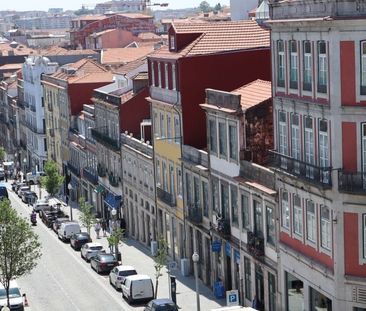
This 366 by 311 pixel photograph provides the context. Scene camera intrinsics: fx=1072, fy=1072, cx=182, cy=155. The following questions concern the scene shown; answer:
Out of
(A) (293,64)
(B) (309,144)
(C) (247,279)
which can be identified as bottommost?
(C) (247,279)

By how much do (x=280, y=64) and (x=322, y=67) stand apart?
432cm

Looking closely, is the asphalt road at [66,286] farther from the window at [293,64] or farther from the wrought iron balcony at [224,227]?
the window at [293,64]

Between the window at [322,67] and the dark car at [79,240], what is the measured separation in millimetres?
36449

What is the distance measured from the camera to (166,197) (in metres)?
65.5

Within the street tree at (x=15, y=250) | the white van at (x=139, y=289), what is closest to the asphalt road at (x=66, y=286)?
the white van at (x=139, y=289)

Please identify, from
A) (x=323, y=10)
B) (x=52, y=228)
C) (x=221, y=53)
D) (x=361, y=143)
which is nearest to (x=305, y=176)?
(x=361, y=143)

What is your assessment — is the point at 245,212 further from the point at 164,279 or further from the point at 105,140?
the point at 105,140

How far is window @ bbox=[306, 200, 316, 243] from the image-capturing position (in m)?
42.3

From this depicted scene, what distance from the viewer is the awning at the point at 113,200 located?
264 ft

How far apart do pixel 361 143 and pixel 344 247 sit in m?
3.97

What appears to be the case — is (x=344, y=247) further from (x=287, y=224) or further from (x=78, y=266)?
(x=78, y=266)

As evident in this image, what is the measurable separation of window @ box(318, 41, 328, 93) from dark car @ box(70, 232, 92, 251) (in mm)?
36449

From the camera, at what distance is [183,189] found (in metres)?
61.8

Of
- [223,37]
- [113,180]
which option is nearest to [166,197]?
[223,37]
